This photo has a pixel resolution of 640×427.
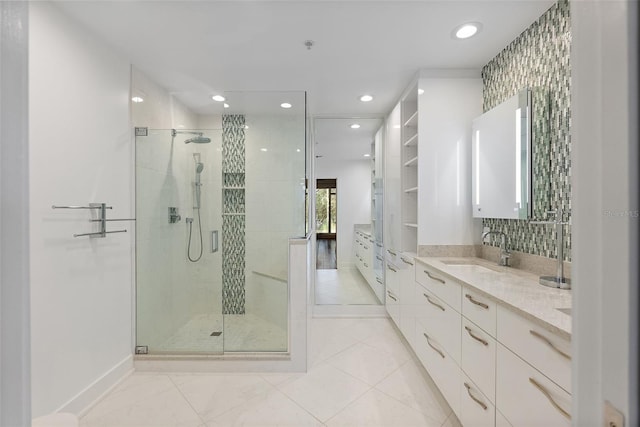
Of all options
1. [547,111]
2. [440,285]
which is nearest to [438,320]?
[440,285]

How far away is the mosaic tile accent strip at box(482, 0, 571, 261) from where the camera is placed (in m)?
1.78

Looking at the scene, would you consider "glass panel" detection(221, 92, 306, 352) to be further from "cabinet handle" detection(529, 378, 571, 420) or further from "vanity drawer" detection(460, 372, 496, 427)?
"cabinet handle" detection(529, 378, 571, 420)

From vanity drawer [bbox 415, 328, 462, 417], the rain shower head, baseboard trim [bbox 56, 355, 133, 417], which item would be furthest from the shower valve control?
vanity drawer [bbox 415, 328, 462, 417]

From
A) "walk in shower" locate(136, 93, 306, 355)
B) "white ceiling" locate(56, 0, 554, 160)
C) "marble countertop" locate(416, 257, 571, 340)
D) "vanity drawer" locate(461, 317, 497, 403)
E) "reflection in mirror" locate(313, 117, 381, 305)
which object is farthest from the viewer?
"reflection in mirror" locate(313, 117, 381, 305)

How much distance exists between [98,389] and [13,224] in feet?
8.06

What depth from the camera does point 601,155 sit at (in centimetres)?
34

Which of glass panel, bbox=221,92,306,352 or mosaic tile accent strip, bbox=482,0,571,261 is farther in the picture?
glass panel, bbox=221,92,306,352

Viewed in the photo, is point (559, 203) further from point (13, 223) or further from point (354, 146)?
point (354, 146)

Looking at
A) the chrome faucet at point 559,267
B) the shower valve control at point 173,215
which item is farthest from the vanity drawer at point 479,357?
the shower valve control at point 173,215

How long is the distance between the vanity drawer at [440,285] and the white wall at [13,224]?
6.16 ft

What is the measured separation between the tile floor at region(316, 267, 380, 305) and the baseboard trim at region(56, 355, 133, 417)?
215cm

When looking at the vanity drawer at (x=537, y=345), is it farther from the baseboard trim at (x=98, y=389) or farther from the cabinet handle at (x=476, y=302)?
the baseboard trim at (x=98, y=389)

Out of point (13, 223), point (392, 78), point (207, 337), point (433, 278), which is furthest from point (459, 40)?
point (207, 337)

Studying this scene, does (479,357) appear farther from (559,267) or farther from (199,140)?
(199,140)
